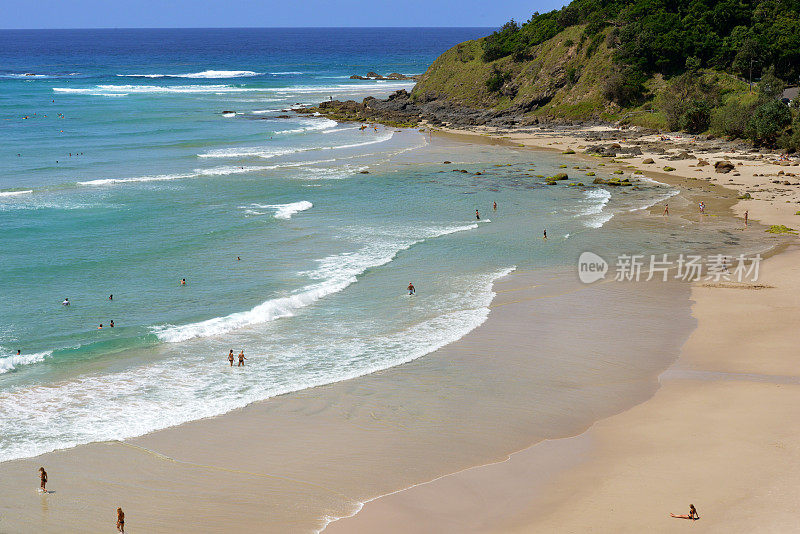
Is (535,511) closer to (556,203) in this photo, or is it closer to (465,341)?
(465,341)

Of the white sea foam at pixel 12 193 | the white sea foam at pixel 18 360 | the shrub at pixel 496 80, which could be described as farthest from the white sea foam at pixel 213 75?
the white sea foam at pixel 18 360

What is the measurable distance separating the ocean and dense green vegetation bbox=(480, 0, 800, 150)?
1427cm

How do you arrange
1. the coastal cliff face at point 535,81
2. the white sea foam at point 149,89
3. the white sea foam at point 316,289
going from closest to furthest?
the white sea foam at point 316,289, the coastal cliff face at point 535,81, the white sea foam at point 149,89

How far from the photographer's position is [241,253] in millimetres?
37062

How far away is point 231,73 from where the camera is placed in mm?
161125

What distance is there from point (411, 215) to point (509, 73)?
5057 cm

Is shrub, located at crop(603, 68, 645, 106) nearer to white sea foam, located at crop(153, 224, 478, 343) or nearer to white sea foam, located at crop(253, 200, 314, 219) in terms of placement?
white sea foam, located at crop(153, 224, 478, 343)

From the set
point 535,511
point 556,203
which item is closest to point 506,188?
point 556,203

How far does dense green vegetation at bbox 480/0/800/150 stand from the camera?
60.2m

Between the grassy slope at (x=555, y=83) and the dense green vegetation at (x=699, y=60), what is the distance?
9.9 inches

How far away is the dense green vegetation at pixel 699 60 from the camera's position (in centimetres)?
6019

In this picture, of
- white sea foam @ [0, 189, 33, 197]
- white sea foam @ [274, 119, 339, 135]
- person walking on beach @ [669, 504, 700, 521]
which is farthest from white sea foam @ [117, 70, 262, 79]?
person walking on beach @ [669, 504, 700, 521]

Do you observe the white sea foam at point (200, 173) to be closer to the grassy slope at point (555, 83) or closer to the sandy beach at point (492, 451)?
the grassy slope at point (555, 83)

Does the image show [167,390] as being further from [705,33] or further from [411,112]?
[411,112]
